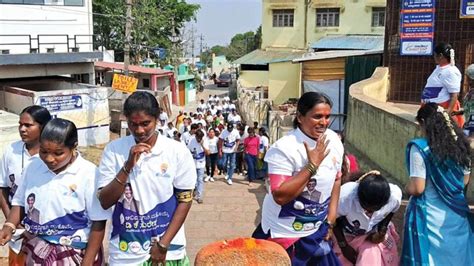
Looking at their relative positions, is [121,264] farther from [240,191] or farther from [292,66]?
[292,66]

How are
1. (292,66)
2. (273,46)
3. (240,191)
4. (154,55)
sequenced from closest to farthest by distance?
(240,191), (292,66), (273,46), (154,55)

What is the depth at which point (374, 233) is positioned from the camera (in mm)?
3346

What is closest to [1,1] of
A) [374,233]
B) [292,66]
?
[292,66]

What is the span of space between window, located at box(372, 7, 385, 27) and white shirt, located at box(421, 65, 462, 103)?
26461 millimetres

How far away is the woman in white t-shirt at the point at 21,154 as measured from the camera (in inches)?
132

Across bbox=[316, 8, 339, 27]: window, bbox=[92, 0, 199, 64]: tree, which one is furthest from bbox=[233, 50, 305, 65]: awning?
bbox=[92, 0, 199, 64]: tree

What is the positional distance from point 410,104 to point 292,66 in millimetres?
15163

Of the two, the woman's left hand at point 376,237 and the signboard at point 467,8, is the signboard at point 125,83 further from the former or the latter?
the woman's left hand at point 376,237

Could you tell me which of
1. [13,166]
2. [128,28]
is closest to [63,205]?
[13,166]

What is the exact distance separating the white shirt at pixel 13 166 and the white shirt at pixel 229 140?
8.65 m

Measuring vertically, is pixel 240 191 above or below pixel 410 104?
below

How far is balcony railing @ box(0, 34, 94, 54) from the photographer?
2069cm

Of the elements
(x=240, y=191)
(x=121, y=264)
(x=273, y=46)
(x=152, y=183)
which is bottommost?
(x=240, y=191)

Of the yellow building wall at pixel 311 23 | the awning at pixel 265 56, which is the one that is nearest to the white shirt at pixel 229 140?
the awning at pixel 265 56
